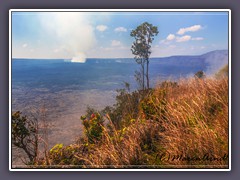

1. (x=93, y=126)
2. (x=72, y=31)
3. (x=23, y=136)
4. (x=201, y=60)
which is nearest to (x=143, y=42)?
(x=201, y=60)

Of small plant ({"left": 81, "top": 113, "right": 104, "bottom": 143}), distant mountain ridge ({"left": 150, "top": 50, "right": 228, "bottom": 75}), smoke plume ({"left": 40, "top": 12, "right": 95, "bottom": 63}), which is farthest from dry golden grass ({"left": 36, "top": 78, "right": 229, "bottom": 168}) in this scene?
smoke plume ({"left": 40, "top": 12, "right": 95, "bottom": 63})

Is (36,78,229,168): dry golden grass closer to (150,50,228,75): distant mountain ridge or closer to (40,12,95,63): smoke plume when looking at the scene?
(150,50,228,75): distant mountain ridge

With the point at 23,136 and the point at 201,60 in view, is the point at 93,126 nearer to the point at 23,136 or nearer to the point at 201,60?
the point at 23,136

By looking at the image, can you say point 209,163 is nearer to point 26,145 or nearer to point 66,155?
point 66,155

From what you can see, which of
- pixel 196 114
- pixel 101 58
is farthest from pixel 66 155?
pixel 196 114

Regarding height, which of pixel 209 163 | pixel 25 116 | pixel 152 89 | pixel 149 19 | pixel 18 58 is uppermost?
pixel 149 19
